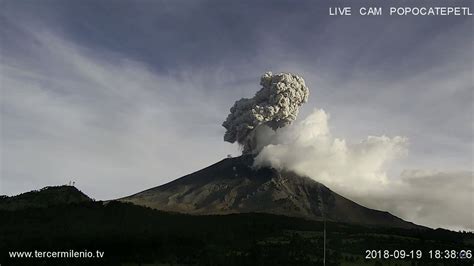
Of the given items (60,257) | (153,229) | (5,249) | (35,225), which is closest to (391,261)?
(60,257)

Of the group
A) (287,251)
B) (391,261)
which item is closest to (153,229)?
(287,251)

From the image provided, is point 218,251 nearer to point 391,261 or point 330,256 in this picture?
point 330,256

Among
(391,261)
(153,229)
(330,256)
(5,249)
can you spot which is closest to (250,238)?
(153,229)

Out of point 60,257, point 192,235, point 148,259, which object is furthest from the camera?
point 192,235

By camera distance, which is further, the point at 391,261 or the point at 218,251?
the point at 218,251

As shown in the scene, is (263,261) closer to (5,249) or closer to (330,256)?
(330,256)

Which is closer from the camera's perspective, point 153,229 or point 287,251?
point 287,251

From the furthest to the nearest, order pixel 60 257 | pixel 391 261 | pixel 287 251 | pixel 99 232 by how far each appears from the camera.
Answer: pixel 99 232 → pixel 287 251 → pixel 391 261 → pixel 60 257

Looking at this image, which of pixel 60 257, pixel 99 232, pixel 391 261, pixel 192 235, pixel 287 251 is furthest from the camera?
pixel 192 235

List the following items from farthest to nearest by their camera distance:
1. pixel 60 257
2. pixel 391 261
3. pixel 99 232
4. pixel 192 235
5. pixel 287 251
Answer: pixel 192 235, pixel 99 232, pixel 287 251, pixel 391 261, pixel 60 257
